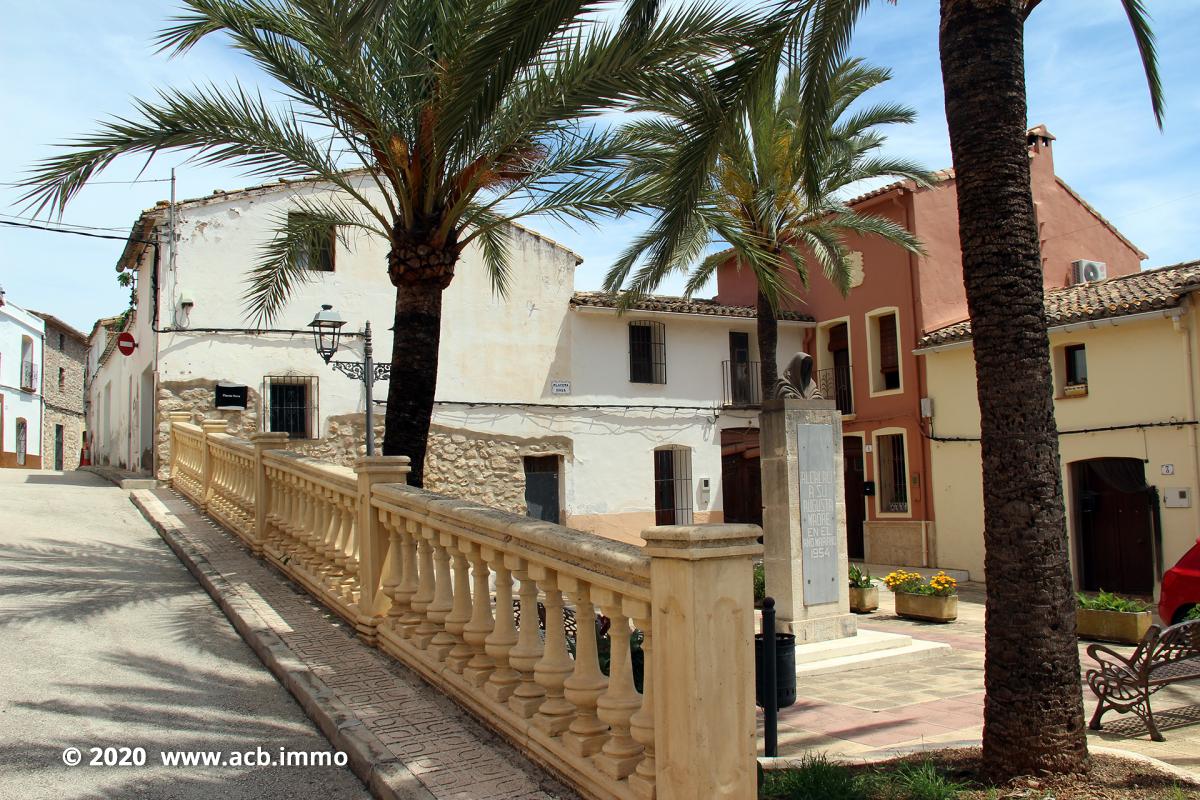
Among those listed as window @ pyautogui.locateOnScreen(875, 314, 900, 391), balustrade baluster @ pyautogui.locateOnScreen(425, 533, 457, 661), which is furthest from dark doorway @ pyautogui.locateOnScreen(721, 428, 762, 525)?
balustrade baluster @ pyautogui.locateOnScreen(425, 533, 457, 661)

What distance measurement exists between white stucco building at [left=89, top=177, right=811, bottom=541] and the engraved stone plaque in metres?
9.14

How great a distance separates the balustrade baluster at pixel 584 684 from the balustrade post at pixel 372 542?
2.55 meters

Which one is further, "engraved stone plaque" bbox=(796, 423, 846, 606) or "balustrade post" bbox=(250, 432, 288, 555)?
"engraved stone plaque" bbox=(796, 423, 846, 606)

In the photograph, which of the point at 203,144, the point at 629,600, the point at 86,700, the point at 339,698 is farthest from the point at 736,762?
the point at 203,144

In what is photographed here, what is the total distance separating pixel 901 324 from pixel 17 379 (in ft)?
104

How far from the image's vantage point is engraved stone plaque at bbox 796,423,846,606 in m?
10.0

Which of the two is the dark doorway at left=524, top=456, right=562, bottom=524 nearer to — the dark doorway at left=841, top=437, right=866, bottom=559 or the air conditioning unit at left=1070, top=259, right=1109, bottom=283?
the dark doorway at left=841, top=437, right=866, bottom=559

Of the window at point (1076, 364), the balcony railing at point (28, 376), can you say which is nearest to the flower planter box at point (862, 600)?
the window at point (1076, 364)

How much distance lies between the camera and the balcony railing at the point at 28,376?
34.4 metres

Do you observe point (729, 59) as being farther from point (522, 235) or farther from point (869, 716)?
point (522, 235)

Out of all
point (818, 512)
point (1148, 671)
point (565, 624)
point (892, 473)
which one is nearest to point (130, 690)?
point (565, 624)

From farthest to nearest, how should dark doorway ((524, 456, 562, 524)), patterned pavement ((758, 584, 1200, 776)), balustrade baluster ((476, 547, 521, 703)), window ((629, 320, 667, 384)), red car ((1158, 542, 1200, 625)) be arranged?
1. window ((629, 320, 667, 384))
2. dark doorway ((524, 456, 562, 524))
3. red car ((1158, 542, 1200, 625))
4. patterned pavement ((758, 584, 1200, 776))
5. balustrade baluster ((476, 547, 521, 703))

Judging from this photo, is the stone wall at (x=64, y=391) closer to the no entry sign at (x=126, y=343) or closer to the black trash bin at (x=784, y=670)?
the no entry sign at (x=126, y=343)

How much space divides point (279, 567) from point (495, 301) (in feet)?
42.7
